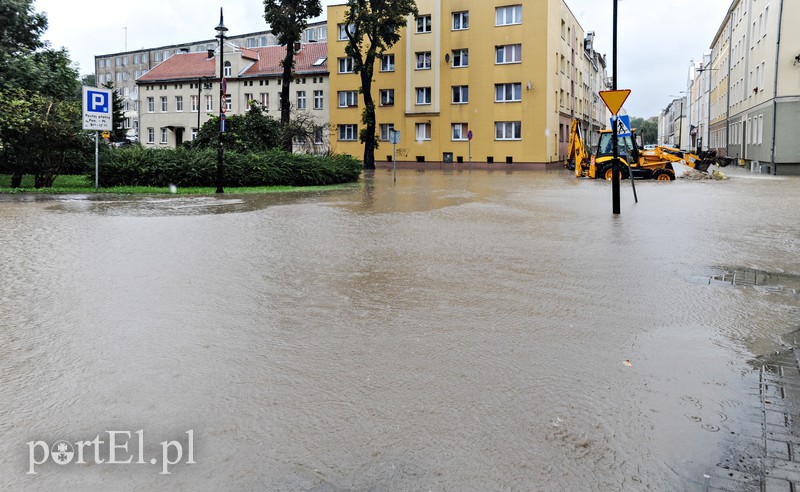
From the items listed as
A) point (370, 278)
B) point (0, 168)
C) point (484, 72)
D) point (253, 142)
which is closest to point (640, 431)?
point (370, 278)

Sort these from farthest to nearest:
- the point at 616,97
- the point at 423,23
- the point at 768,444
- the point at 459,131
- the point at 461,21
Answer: the point at 423,23
the point at 459,131
the point at 461,21
the point at 616,97
the point at 768,444

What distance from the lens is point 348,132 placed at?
5791 cm

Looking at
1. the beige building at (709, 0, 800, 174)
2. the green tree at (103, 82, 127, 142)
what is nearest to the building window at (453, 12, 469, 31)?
the beige building at (709, 0, 800, 174)

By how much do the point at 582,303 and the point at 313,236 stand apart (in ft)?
21.9

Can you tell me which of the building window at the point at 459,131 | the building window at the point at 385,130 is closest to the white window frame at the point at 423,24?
the building window at the point at 385,130

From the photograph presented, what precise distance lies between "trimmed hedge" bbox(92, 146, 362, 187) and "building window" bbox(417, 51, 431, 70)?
1090 inches

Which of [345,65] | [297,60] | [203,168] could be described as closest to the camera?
[203,168]

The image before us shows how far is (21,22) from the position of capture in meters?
29.4

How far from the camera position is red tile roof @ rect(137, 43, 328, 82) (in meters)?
62.1

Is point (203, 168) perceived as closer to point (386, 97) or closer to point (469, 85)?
point (469, 85)

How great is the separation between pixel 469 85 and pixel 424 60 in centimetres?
442

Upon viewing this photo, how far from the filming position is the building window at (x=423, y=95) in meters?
53.8

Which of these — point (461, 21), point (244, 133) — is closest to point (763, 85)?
point (461, 21)

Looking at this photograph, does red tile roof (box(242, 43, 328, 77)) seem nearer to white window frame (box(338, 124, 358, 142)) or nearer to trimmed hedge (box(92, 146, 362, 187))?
white window frame (box(338, 124, 358, 142))
